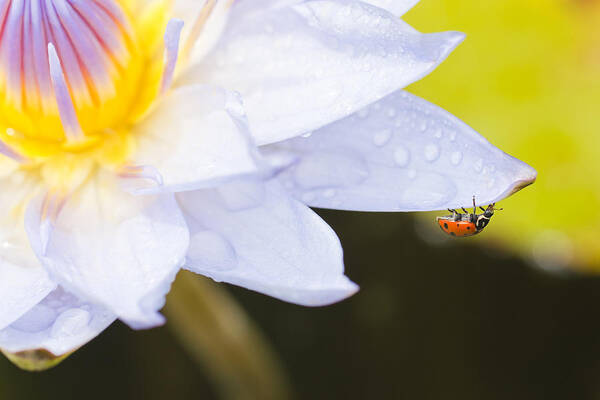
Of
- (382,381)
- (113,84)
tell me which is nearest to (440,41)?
(113,84)

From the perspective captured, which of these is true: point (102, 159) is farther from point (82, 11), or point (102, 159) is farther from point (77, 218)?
point (82, 11)

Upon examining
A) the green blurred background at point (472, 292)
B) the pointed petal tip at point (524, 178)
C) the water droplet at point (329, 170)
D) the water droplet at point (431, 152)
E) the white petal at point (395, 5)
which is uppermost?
the white petal at point (395, 5)

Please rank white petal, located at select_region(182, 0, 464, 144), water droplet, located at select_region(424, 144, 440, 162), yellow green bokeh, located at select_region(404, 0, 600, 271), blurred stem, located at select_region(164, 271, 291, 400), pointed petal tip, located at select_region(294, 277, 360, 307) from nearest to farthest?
1. pointed petal tip, located at select_region(294, 277, 360, 307)
2. white petal, located at select_region(182, 0, 464, 144)
3. water droplet, located at select_region(424, 144, 440, 162)
4. blurred stem, located at select_region(164, 271, 291, 400)
5. yellow green bokeh, located at select_region(404, 0, 600, 271)

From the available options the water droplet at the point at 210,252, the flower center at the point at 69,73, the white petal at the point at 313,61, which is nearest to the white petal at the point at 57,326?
the water droplet at the point at 210,252

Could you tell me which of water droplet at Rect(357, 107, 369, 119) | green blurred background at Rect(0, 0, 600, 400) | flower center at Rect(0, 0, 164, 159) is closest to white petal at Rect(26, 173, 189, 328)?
flower center at Rect(0, 0, 164, 159)

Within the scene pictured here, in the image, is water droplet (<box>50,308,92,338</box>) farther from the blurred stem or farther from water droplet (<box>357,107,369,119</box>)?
water droplet (<box>357,107,369,119</box>)

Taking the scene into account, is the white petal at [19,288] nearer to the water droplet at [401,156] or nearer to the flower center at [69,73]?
the flower center at [69,73]

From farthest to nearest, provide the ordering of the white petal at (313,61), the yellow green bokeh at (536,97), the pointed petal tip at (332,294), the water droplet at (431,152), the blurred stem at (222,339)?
the yellow green bokeh at (536,97) < the blurred stem at (222,339) < the water droplet at (431,152) < the white petal at (313,61) < the pointed petal tip at (332,294)
